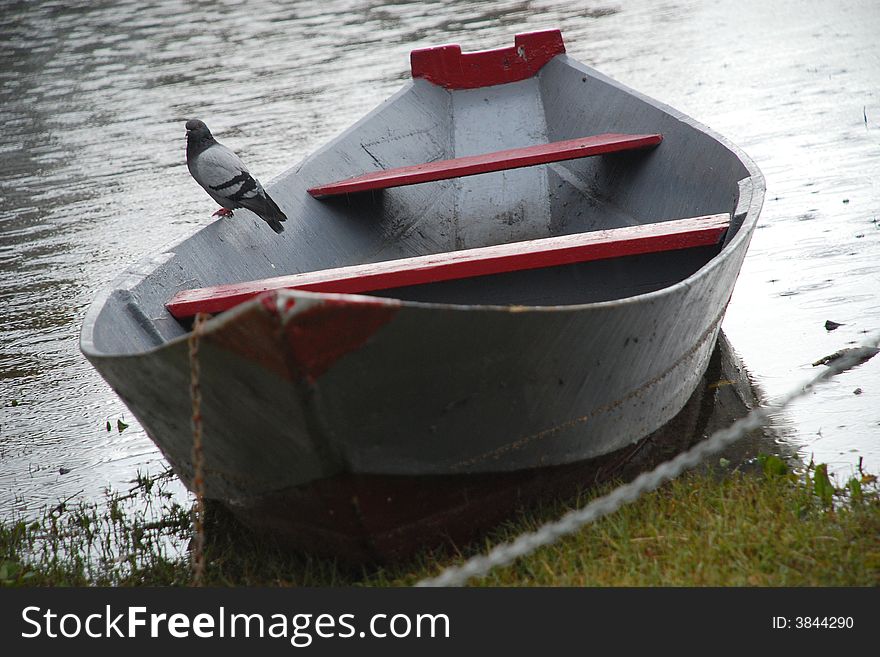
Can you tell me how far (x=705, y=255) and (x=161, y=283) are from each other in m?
2.09

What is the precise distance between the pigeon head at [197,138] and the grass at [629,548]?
5.71 ft

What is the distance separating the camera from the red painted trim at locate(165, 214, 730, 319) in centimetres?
351

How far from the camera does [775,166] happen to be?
732 centimetres

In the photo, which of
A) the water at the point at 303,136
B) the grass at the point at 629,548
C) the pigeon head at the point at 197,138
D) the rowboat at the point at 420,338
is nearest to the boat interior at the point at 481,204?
the rowboat at the point at 420,338

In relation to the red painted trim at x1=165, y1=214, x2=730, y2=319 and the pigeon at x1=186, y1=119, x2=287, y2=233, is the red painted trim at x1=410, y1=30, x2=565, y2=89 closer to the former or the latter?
the pigeon at x1=186, y1=119, x2=287, y2=233

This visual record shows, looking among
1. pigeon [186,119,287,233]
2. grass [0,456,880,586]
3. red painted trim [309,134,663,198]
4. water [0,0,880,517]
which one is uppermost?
pigeon [186,119,287,233]

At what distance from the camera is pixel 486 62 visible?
23.3ft

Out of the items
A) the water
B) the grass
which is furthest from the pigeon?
the grass

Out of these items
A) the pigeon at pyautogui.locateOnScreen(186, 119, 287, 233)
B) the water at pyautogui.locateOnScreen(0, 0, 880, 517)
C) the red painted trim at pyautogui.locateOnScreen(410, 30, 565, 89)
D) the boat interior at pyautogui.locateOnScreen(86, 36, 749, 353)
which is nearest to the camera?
the boat interior at pyautogui.locateOnScreen(86, 36, 749, 353)

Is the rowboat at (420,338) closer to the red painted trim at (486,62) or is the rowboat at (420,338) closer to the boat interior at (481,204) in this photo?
the boat interior at (481,204)

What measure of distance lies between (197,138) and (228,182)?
1.43 feet

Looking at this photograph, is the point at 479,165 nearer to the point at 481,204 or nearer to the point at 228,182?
the point at 481,204

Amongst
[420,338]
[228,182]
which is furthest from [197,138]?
[420,338]

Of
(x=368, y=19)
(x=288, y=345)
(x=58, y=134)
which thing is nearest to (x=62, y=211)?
(x=58, y=134)
